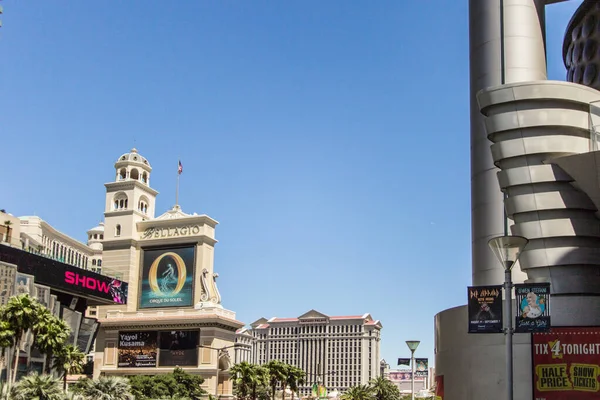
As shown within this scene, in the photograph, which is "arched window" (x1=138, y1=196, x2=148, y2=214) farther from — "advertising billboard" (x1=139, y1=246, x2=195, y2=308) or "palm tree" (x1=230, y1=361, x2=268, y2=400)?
"palm tree" (x1=230, y1=361, x2=268, y2=400)

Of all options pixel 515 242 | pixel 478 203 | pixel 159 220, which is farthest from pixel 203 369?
pixel 515 242

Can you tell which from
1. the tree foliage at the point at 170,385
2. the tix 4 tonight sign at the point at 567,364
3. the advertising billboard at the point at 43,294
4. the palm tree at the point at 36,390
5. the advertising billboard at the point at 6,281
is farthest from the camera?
the tree foliage at the point at 170,385

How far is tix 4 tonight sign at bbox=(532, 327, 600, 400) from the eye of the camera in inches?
1061

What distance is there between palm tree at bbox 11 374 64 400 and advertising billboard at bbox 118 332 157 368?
2285 inches

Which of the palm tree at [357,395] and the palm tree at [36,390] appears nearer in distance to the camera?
the palm tree at [36,390]

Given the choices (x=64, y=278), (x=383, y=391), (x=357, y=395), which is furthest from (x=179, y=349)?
(x=383, y=391)

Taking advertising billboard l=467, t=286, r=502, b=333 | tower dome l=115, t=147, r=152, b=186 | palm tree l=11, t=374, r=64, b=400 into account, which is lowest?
palm tree l=11, t=374, r=64, b=400

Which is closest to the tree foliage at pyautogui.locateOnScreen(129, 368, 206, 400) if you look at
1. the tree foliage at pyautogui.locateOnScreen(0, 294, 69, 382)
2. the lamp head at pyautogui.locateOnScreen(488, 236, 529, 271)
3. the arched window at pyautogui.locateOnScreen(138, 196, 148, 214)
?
the arched window at pyautogui.locateOnScreen(138, 196, 148, 214)

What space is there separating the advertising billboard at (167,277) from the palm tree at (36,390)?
57817mm

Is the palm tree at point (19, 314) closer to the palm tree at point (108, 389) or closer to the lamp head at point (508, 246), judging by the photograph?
the palm tree at point (108, 389)

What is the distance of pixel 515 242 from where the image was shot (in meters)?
20.9

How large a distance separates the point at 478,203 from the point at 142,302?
7393cm

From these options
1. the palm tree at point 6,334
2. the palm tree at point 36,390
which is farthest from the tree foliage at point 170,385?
the palm tree at point 36,390

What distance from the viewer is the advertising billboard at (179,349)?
95.9 m
